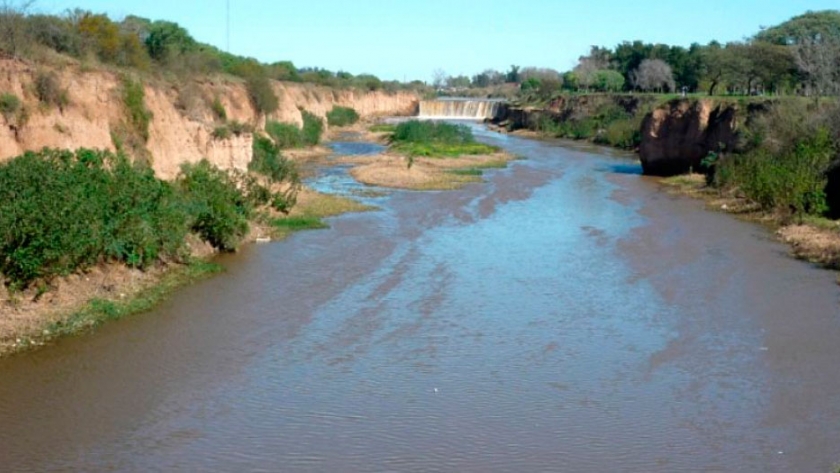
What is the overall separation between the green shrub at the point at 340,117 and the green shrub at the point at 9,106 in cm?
5008

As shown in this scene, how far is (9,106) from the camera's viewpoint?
59.1 ft

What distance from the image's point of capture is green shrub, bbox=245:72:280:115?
43812mm

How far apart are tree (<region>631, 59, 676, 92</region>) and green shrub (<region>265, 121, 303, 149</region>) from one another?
106 feet

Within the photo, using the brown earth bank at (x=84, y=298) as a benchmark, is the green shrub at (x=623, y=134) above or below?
above

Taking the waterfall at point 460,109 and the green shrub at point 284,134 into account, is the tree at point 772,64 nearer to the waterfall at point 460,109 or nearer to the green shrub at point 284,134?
the green shrub at point 284,134

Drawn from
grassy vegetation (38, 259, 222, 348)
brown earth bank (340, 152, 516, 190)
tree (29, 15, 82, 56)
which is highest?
tree (29, 15, 82, 56)

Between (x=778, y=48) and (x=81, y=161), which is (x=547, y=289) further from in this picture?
(x=778, y=48)

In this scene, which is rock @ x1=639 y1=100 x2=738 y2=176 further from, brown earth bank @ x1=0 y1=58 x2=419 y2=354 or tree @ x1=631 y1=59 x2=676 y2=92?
tree @ x1=631 y1=59 x2=676 y2=92

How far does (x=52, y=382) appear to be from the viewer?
38.8 feet

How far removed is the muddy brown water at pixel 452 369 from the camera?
1018 centimetres

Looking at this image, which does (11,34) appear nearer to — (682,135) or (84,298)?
(84,298)

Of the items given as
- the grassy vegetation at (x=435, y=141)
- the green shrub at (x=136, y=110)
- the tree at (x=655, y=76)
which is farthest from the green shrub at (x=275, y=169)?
the tree at (x=655, y=76)

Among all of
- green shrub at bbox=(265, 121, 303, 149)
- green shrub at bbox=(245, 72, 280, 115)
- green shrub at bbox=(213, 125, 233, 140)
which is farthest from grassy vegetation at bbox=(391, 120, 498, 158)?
green shrub at bbox=(213, 125, 233, 140)

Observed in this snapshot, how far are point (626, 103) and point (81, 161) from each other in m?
46.8
